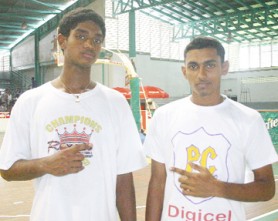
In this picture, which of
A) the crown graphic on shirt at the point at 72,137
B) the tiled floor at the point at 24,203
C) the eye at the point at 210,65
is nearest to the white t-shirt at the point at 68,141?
the crown graphic on shirt at the point at 72,137

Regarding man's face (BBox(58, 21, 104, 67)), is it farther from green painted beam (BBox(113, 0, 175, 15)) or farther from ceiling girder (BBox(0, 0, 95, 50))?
ceiling girder (BBox(0, 0, 95, 50))

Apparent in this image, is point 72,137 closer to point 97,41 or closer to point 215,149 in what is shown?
point 97,41

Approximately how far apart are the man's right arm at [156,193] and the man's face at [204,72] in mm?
408

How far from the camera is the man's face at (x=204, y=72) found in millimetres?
1943

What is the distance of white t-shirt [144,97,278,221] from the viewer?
73.1 inches

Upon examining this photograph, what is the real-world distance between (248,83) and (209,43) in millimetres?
25395

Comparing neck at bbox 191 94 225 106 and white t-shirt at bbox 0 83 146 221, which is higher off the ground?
neck at bbox 191 94 225 106

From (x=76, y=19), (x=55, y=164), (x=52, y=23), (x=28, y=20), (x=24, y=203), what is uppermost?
(x=28, y=20)

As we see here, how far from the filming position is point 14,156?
1825 mm

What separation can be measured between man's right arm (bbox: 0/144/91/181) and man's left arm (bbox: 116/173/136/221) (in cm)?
28

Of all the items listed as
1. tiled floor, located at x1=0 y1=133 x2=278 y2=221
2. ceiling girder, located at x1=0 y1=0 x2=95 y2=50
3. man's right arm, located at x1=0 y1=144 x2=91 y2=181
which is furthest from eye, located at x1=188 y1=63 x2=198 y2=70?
ceiling girder, located at x1=0 y1=0 x2=95 y2=50

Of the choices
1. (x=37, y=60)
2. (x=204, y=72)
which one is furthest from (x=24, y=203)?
(x=37, y=60)

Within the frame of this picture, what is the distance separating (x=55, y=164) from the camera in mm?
1723

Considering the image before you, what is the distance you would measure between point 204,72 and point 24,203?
4439mm
